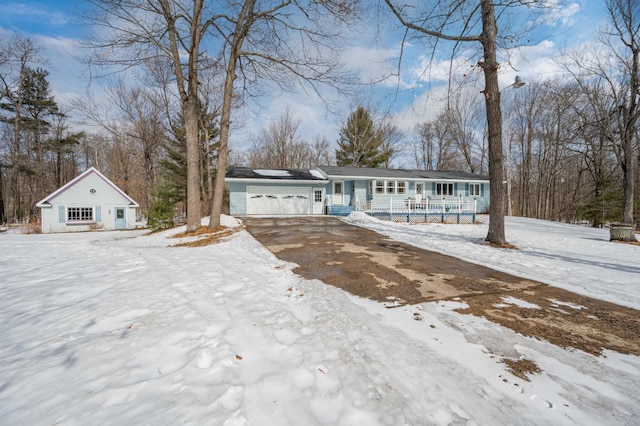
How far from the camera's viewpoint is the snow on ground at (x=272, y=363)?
1.44 metres

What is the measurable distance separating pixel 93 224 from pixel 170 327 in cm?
2284

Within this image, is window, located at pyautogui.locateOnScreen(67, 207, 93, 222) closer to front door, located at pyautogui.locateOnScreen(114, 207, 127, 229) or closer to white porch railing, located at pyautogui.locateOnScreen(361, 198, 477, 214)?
front door, located at pyautogui.locateOnScreen(114, 207, 127, 229)

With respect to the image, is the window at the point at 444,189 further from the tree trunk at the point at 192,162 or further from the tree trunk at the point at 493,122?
the tree trunk at the point at 192,162

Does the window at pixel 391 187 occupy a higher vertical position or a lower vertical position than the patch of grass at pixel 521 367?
higher

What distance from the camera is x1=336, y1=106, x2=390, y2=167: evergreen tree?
27500 mm

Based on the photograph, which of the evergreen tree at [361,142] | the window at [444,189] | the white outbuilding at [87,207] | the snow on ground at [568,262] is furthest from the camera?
the evergreen tree at [361,142]

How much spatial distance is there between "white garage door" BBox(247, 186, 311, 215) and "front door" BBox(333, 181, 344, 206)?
1.94 m

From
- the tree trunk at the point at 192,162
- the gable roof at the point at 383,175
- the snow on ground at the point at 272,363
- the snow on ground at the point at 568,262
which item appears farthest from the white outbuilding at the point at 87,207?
the snow on ground at the point at 568,262

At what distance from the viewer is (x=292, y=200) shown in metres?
17.4

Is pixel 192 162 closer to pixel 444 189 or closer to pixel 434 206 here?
pixel 434 206

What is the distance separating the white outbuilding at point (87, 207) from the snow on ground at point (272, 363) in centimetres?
1996

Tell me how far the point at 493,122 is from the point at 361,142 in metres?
21.0

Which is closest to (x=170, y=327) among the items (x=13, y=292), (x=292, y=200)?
(x=13, y=292)

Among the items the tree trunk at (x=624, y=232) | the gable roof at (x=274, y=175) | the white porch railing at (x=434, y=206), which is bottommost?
the tree trunk at (x=624, y=232)
